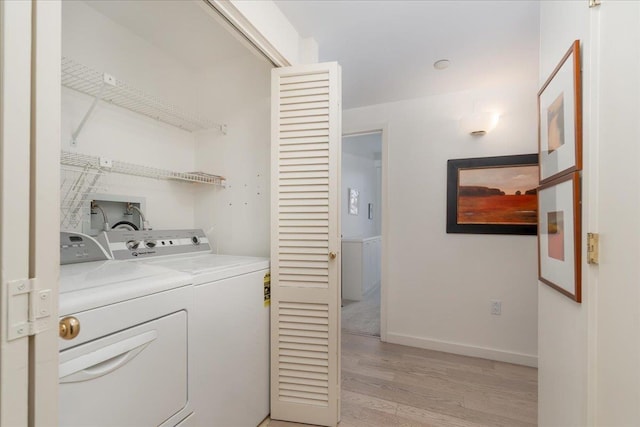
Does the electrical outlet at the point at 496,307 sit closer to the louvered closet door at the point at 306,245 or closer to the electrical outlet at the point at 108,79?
the louvered closet door at the point at 306,245

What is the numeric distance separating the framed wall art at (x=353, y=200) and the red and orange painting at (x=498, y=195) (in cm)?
270

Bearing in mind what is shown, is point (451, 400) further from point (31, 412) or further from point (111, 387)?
point (31, 412)

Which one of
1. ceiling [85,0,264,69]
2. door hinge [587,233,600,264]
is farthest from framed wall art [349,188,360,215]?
door hinge [587,233,600,264]

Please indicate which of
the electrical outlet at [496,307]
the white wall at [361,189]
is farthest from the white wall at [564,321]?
the white wall at [361,189]

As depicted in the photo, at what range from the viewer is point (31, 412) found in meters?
0.57

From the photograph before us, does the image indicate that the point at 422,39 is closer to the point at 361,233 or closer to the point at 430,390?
the point at 430,390

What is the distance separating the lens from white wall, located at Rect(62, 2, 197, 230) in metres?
1.49

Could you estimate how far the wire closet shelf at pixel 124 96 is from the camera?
1.38m

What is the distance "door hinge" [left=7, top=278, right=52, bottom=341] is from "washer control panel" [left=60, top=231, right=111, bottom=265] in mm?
839

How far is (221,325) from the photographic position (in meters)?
1.37

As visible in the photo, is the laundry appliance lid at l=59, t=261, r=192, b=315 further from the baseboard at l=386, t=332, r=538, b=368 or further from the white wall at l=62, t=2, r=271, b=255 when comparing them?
the baseboard at l=386, t=332, r=538, b=368

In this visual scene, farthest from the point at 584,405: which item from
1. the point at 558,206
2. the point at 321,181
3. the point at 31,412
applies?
the point at 31,412

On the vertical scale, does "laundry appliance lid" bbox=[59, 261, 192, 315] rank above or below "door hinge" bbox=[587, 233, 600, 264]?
below

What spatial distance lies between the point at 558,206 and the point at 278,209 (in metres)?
1.33
